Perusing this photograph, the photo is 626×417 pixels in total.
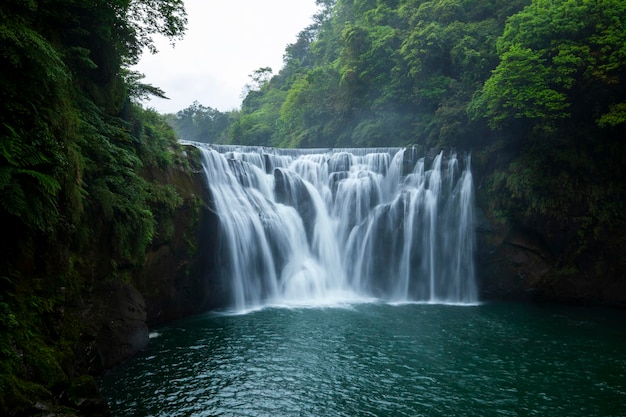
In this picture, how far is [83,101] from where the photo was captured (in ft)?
36.0

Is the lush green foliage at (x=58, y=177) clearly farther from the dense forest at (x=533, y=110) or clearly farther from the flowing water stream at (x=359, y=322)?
Answer: the dense forest at (x=533, y=110)

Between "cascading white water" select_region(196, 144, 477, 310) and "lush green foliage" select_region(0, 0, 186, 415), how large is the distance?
7017 millimetres

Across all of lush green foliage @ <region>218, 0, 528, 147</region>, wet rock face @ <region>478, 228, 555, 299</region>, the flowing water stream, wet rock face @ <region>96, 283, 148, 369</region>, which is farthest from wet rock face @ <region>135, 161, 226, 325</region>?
lush green foliage @ <region>218, 0, 528, 147</region>

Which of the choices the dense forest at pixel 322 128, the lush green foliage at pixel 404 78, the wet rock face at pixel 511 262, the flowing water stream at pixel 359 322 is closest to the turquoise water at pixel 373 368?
the flowing water stream at pixel 359 322

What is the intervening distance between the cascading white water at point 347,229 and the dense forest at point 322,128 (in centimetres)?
233

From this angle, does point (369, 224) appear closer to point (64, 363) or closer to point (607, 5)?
point (607, 5)

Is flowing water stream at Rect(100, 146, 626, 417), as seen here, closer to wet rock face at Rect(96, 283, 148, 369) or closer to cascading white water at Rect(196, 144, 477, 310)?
cascading white water at Rect(196, 144, 477, 310)

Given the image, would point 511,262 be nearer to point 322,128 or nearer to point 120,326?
point 120,326

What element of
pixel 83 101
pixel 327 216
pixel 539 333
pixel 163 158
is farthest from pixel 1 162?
pixel 327 216

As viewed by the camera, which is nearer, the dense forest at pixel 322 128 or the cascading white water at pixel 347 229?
the dense forest at pixel 322 128

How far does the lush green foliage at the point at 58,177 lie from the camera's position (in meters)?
6.49

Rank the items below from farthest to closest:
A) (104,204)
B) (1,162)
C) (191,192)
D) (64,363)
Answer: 1. (191,192)
2. (104,204)
3. (64,363)
4. (1,162)

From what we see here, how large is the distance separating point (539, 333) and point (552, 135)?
10023 mm

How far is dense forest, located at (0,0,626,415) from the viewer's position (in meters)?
6.84
